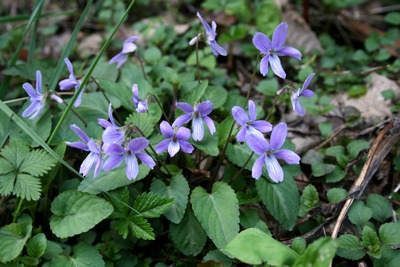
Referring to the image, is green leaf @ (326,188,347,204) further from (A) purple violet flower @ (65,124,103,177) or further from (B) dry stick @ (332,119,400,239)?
(A) purple violet flower @ (65,124,103,177)

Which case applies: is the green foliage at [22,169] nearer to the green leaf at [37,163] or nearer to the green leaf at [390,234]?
the green leaf at [37,163]

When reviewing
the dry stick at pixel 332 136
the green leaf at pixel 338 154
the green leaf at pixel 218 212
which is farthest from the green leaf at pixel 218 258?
the dry stick at pixel 332 136

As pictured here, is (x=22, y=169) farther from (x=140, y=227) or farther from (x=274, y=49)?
(x=274, y=49)

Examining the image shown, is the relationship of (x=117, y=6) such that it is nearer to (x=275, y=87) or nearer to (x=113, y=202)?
(x=275, y=87)

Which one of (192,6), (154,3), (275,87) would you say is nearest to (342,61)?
(275,87)

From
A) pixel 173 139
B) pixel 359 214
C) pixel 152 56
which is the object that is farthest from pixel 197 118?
pixel 152 56

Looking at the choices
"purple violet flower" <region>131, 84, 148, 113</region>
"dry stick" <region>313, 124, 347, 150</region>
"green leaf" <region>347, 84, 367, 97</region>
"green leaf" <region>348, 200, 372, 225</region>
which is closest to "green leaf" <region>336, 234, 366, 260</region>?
"green leaf" <region>348, 200, 372, 225</region>
